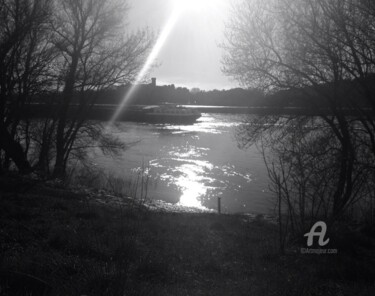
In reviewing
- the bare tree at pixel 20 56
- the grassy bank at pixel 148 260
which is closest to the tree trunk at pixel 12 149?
the bare tree at pixel 20 56

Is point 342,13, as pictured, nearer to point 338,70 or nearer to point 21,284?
point 338,70

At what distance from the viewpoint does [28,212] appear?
895 cm

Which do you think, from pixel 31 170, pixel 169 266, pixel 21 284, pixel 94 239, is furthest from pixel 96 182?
pixel 21 284

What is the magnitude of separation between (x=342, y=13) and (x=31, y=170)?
15.4 metres

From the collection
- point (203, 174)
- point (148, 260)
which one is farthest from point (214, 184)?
point (148, 260)

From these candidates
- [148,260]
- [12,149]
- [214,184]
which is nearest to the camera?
[148,260]

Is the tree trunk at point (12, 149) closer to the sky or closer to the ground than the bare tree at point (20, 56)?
closer to the ground

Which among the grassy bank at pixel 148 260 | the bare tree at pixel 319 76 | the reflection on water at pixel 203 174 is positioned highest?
the bare tree at pixel 319 76

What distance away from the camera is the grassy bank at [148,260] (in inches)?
192

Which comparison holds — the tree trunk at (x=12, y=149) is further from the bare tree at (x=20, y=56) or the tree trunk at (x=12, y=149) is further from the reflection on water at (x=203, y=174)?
the reflection on water at (x=203, y=174)

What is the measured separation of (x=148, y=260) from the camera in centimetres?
617

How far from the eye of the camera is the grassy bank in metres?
4.88

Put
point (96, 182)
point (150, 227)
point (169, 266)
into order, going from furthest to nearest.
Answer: point (96, 182) → point (150, 227) → point (169, 266)

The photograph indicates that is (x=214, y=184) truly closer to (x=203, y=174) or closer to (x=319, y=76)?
(x=203, y=174)
